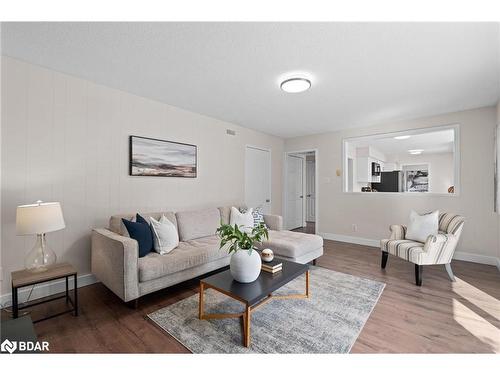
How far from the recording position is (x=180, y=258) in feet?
7.83

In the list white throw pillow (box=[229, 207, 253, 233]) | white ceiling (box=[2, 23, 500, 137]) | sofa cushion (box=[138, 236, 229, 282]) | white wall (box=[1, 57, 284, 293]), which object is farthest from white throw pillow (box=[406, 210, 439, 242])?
white wall (box=[1, 57, 284, 293])

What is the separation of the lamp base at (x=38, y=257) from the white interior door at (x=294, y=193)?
4.71 metres

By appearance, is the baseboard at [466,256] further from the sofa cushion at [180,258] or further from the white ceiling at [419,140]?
the sofa cushion at [180,258]

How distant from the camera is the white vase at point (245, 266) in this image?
1.88m

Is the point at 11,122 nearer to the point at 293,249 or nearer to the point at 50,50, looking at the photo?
the point at 50,50

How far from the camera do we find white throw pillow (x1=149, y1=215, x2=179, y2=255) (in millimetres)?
2520

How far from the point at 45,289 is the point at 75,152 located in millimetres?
1471

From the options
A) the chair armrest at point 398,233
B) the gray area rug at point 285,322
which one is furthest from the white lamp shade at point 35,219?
the chair armrest at point 398,233

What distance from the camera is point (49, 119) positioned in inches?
94.5

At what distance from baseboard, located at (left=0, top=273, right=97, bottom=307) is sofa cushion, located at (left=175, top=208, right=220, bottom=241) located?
1.12 m

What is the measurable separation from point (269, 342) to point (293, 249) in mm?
1301

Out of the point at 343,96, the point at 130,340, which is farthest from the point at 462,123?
the point at 130,340

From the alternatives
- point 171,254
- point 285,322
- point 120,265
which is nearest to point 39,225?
point 120,265

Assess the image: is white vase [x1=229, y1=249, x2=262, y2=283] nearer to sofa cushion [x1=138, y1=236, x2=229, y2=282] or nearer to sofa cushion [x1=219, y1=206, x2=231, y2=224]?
sofa cushion [x1=138, y1=236, x2=229, y2=282]
